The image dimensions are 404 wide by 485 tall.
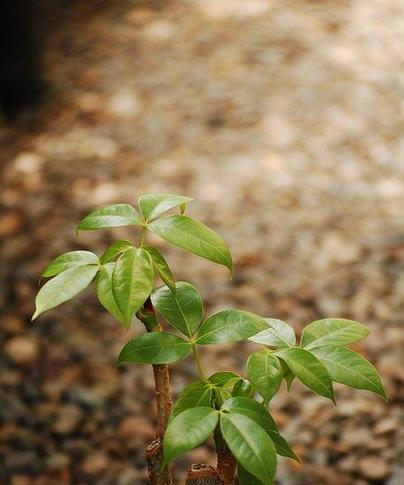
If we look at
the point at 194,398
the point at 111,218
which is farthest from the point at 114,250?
the point at 194,398

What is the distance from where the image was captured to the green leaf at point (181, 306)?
0.68 m

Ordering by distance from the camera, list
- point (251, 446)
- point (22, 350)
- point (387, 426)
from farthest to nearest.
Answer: point (22, 350)
point (387, 426)
point (251, 446)

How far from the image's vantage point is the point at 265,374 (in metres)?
0.61

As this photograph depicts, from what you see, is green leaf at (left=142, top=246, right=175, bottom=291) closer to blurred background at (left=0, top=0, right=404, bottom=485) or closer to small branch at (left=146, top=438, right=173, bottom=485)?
small branch at (left=146, top=438, right=173, bottom=485)

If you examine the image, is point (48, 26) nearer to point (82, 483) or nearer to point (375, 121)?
point (375, 121)

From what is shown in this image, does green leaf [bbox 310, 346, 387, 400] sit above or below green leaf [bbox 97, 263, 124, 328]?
below

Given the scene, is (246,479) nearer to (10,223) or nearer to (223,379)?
(223,379)

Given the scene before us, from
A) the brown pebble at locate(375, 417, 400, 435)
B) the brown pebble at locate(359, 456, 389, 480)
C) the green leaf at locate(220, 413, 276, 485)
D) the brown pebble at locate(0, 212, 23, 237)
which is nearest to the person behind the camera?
the green leaf at locate(220, 413, 276, 485)

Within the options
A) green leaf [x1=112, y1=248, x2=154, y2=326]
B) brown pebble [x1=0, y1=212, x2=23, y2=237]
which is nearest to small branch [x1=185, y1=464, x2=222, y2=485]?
green leaf [x1=112, y1=248, x2=154, y2=326]

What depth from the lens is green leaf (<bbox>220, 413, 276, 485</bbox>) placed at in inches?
21.9

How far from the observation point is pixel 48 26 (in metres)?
3.63

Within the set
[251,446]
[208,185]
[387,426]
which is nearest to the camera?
[251,446]

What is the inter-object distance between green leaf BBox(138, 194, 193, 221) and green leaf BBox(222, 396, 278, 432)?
A: 0.64 feet

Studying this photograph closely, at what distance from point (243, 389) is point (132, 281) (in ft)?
0.53
